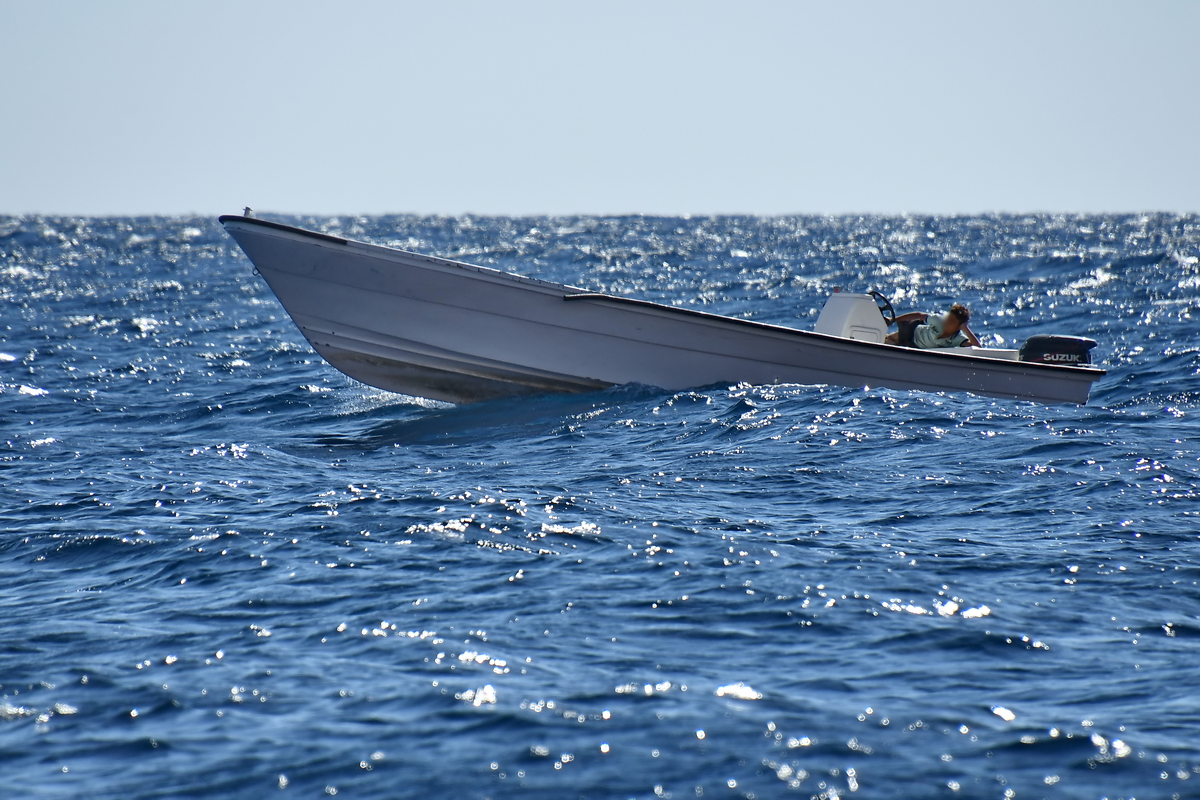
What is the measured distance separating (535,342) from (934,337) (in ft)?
16.4

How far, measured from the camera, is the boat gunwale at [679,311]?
12.6 metres

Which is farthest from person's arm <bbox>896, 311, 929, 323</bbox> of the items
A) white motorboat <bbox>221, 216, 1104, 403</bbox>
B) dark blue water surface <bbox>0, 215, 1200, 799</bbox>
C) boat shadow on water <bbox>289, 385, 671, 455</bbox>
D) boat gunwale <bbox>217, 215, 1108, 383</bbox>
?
boat shadow on water <bbox>289, 385, 671, 455</bbox>

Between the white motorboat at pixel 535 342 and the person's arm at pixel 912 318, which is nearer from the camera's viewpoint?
the white motorboat at pixel 535 342

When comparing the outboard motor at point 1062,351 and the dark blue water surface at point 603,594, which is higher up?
the outboard motor at point 1062,351

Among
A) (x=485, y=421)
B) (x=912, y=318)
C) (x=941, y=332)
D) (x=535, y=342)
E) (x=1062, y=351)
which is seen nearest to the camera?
(x=485, y=421)

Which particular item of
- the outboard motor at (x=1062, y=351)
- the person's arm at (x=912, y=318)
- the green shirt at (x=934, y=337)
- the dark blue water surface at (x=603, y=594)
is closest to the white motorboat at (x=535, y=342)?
the outboard motor at (x=1062, y=351)

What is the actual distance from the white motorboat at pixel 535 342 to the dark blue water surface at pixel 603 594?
0.40m

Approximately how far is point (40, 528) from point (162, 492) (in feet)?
3.91

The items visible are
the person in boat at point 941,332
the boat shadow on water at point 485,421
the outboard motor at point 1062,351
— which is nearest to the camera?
the boat shadow on water at point 485,421

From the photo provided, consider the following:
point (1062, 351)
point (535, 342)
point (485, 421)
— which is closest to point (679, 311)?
point (535, 342)

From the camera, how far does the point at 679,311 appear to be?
41.9 feet

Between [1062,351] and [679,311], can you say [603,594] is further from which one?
[1062,351]

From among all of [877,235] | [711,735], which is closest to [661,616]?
[711,735]

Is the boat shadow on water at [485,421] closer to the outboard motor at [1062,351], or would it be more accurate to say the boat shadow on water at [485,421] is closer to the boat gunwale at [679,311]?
the boat gunwale at [679,311]
